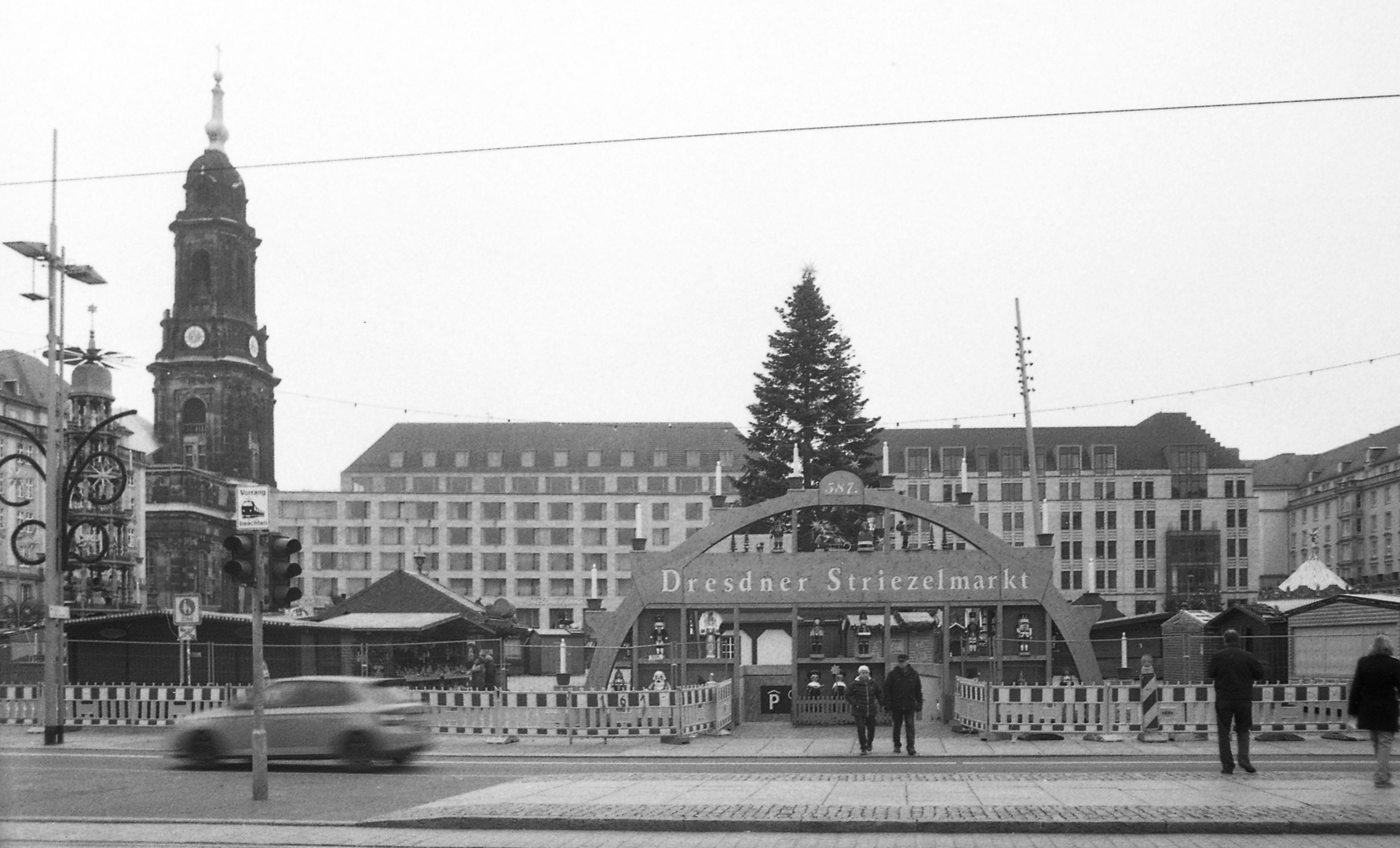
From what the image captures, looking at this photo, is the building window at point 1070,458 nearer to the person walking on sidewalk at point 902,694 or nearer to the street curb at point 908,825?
the person walking on sidewalk at point 902,694

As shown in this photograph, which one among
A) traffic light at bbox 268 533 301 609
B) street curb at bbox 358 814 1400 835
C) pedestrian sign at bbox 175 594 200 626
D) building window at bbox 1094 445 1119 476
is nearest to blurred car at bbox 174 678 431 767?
traffic light at bbox 268 533 301 609

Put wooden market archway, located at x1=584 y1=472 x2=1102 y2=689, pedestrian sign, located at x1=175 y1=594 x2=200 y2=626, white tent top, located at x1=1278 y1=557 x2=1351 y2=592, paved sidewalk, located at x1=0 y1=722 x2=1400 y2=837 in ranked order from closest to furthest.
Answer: paved sidewalk, located at x1=0 y1=722 x2=1400 y2=837
wooden market archway, located at x1=584 y1=472 x2=1102 y2=689
pedestrian sign, located at x1=175 y1=594 x2=200 y2=626
white tent top, located at x1=1278 y1=557 x2=1351 y2=592

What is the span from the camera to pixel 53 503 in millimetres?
28484

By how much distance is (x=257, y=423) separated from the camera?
346ft

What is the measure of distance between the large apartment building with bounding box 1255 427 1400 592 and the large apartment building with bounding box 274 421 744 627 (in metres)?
47.0

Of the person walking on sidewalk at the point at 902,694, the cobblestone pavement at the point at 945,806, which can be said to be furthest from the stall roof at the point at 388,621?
the cobblestone pavement at the point at 945,806

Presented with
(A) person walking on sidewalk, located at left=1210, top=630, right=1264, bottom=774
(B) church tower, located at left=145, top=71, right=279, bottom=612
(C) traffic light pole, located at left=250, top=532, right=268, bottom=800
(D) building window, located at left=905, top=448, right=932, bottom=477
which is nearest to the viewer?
(C) traffic light pole, located at left=250, top=532, right=268, bottom=800

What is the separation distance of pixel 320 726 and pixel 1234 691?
12.3m

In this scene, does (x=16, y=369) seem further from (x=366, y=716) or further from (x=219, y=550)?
(x=366, y=716)

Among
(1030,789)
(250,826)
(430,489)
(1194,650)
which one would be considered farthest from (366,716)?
(430,489)

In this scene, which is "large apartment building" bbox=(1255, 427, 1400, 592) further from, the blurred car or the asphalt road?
the blurred car

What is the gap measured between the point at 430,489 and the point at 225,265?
108 ft

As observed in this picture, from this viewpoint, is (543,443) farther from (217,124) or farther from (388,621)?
(388,621)

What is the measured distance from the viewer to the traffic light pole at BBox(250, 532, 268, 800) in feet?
55.8
